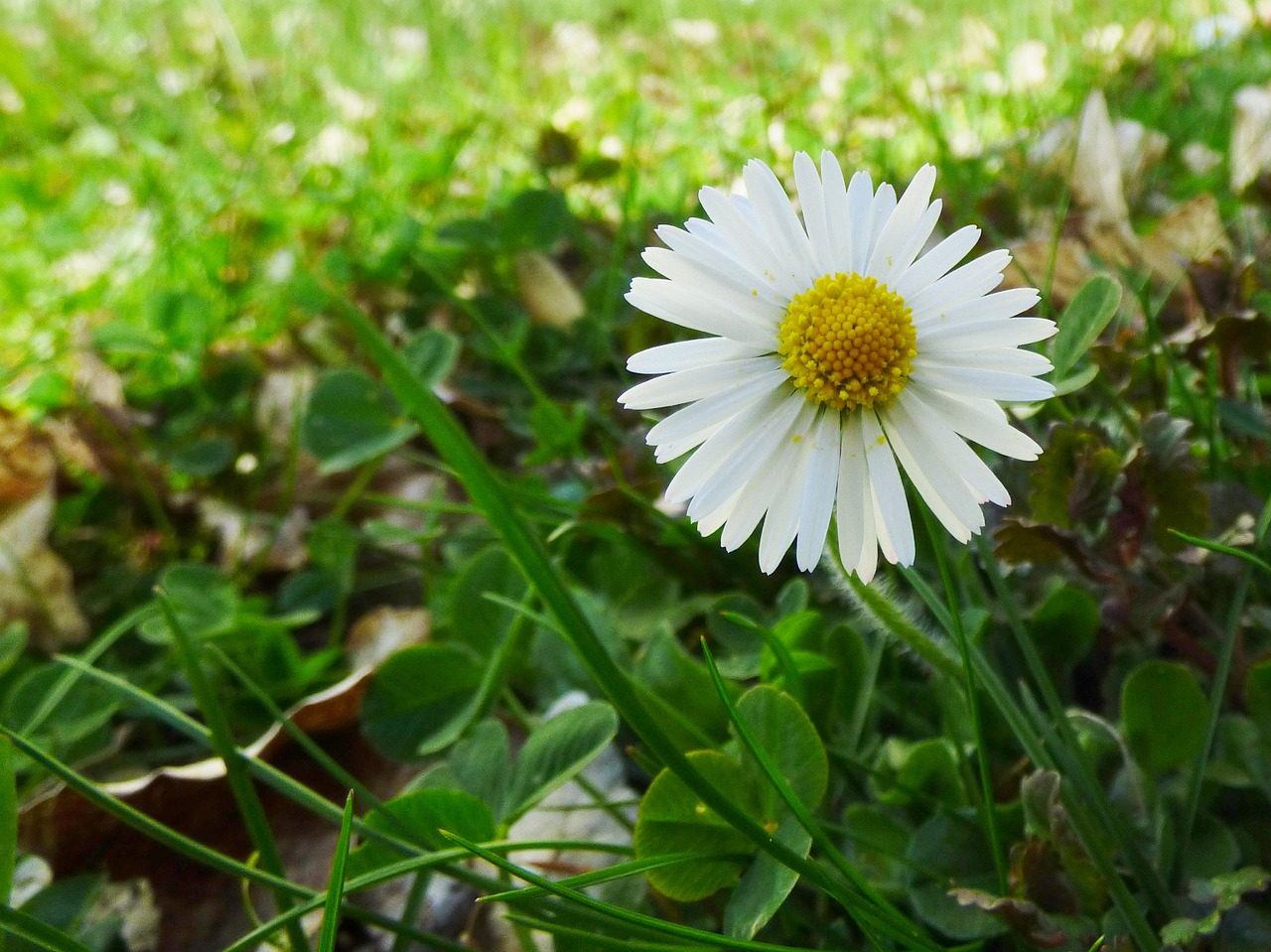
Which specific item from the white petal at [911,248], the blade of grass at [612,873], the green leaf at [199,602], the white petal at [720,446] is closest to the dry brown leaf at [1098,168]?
→ the white petal at [911,248]

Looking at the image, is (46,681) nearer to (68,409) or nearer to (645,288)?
(68,409)

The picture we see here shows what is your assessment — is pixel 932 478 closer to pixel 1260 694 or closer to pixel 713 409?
pixel 713 409

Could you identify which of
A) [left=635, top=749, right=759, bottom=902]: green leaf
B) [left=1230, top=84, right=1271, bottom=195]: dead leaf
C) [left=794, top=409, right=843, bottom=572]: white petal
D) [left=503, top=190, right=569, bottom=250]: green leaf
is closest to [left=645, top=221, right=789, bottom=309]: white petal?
[left=794, top=409, right=843, bottom=572]: white petal

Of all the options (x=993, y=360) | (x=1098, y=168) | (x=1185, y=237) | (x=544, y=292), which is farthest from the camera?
(x=544, y=292)

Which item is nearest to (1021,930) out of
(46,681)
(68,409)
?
(46,681)

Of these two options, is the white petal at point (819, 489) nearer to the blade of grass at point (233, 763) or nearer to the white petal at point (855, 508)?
the white petal at point (855, 508)

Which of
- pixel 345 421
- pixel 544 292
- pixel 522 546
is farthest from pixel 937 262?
pixel 544 292
